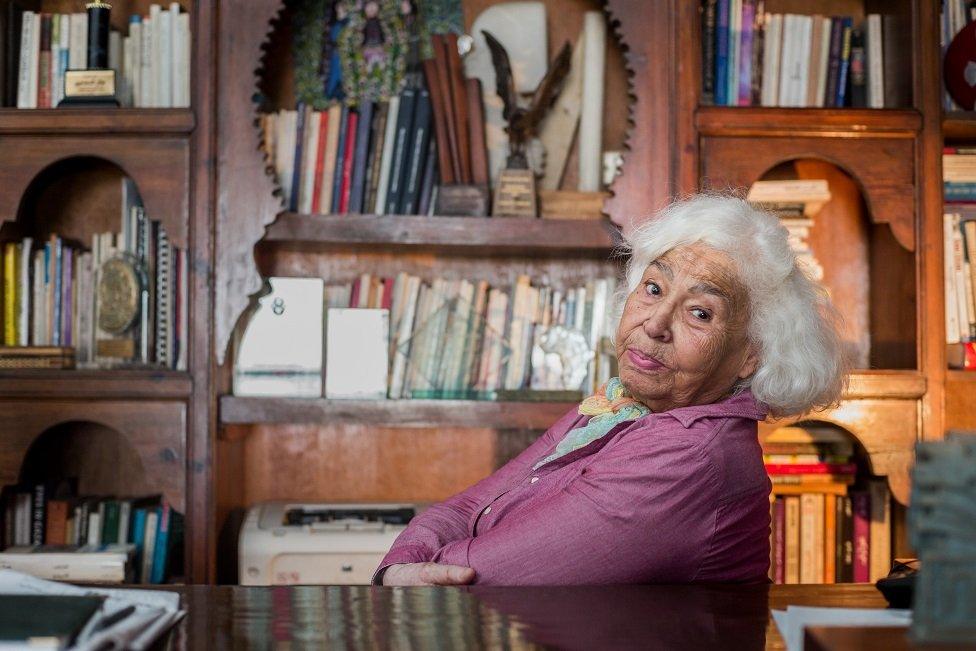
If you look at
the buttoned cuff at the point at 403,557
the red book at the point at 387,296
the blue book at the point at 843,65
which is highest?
the blue book at the point at 843,65

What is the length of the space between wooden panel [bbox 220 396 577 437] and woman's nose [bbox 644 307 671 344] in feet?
2.51

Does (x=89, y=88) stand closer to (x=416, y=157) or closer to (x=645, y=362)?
(x=416, y=157)

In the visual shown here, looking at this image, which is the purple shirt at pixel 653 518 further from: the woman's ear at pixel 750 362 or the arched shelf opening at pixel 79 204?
the arched shelf opening at pixel 79 204

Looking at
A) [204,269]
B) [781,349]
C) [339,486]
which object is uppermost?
[204,269]

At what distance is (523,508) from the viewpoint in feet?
5.08

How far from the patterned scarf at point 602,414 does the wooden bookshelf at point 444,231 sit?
69 centimetres

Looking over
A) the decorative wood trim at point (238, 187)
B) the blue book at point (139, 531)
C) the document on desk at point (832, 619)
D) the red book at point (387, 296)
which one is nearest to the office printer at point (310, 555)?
the blue book at point (139, 531)

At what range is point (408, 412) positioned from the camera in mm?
2383

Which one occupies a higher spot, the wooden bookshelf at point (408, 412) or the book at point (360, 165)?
the book at point (360, 165)

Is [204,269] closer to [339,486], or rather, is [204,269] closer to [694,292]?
[339,486]

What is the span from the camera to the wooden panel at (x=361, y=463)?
8.93ft

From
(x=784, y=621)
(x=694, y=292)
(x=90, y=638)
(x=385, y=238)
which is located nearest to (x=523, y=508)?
(x=694, y=292)

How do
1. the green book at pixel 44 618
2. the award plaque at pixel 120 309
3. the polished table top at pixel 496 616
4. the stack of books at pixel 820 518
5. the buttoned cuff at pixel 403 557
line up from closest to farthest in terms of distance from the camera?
1. the green book at pixel 44 618
2. the polished table top at pixel 496 616
3. the buttoned cuff at pixel 403 557
4. the award plaque at pixel 120 309
5. the stack of books at pixel 820 518

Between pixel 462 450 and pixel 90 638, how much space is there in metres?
2.02
